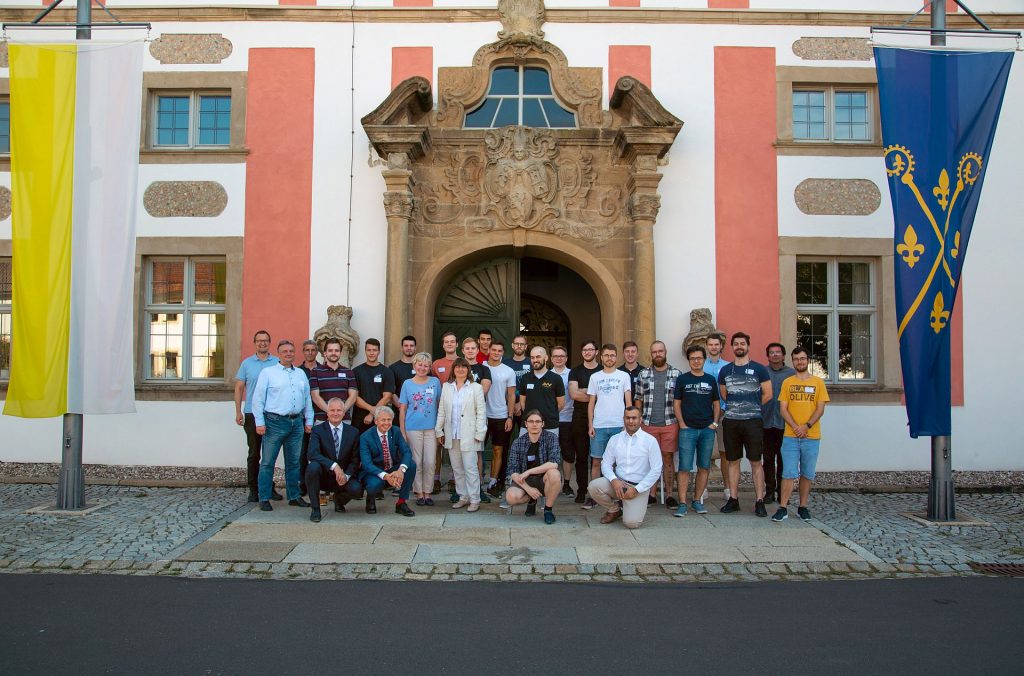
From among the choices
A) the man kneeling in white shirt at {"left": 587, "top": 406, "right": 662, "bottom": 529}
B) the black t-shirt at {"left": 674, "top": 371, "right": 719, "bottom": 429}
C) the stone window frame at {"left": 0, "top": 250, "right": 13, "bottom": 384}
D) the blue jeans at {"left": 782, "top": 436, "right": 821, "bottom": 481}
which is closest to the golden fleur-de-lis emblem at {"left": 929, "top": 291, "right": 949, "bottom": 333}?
the blue jeans at {"left": 782, "top": 436, "right": 821, "bottom": 481}

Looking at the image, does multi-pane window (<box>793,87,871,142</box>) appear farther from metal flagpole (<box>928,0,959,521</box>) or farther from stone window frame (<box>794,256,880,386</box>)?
metal flagpole (<box>928,0,959,521</box>)

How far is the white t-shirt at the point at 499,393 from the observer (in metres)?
8.20

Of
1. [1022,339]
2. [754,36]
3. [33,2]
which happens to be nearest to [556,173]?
[754,36]

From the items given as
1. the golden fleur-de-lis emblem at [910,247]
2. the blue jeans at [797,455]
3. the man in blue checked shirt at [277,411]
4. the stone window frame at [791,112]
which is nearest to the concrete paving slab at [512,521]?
the man in blue checked shirt at [277,411]

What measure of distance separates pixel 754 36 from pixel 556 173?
311 centimetres

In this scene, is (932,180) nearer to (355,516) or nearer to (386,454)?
(386,454)

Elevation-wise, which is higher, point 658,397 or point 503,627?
point 658,397

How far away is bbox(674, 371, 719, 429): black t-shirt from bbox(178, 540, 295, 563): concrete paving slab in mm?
3736

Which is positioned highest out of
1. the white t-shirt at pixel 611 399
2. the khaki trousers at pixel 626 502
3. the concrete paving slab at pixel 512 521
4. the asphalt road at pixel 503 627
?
the white t-shirt at pixel 611 399

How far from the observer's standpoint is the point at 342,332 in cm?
957

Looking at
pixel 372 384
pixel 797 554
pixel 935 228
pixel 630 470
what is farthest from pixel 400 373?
pixel 935 228

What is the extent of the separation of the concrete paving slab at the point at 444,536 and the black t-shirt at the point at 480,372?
1.73 m

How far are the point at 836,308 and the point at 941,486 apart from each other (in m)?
3.34

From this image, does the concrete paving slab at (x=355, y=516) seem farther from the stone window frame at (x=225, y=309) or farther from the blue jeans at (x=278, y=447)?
the stone window frame at (x=225, y=309)
